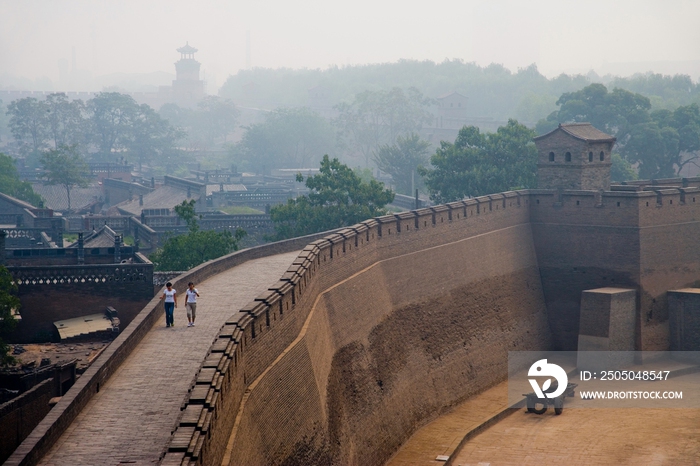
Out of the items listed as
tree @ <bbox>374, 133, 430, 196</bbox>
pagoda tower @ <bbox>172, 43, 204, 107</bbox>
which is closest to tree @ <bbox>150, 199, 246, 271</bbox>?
tree @ <bbox>374, 133, 430, 196</bbox>

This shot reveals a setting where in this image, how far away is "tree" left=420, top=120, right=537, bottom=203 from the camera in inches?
1588

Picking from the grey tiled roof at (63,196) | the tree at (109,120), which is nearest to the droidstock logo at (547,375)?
the grey tiled roof at (63,196)

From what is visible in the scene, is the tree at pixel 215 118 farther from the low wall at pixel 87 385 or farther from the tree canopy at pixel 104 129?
the low wall at pixel 87 385

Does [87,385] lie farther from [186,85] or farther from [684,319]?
[186,85]

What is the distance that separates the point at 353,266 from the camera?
21391mm

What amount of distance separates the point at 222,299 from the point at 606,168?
14.4 metres

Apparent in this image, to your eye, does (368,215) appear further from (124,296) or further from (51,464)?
(51,464)

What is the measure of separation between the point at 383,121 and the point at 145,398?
82.8 meters

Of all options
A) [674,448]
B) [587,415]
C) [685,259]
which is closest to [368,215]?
[685,259]

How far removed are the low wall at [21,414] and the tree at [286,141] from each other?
70.1 metres

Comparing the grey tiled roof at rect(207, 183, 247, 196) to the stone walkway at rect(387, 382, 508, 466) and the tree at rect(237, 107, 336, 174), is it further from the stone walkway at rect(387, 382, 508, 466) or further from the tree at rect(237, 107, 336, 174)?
the stone walkway at rect(387, 382, 508, 466)

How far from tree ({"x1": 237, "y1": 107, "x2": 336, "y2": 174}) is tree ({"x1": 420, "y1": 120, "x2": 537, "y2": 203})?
46.1m

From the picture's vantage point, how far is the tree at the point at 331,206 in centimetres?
3312

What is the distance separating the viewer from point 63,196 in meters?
60.1
